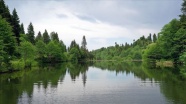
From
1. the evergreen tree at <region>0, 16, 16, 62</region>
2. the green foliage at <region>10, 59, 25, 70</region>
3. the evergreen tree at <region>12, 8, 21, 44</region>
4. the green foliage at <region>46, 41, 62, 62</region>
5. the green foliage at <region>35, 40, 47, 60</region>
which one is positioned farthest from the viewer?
the green foliage at <region>46, 41, 62, 62</region>

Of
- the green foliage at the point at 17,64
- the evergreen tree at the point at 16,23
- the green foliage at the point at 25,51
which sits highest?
the evergreen tree at the point at 16,23

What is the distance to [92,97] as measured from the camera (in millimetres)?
26172

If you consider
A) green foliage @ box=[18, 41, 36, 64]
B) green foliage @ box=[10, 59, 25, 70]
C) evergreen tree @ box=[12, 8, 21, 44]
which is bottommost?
green foliage @ box=[10, 59, 25, 70]

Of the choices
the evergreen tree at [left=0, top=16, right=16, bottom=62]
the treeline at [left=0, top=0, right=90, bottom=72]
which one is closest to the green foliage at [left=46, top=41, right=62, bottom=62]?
the treeline at [left=0, top=0, right=90, bottom=72]

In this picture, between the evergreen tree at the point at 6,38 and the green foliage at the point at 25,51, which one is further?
the green foliage at the point at 25,51

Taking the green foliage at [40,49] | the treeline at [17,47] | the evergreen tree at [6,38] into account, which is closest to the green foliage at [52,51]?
the treeline at [17,47]

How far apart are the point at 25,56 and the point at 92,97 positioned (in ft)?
169

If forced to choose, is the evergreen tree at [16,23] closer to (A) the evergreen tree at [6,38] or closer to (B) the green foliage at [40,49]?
(A) the evergreen tree at [6,38]

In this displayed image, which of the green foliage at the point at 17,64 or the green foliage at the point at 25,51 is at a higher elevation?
the green foliage at the point at 25,51

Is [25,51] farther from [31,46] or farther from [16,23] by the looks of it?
[16,23]

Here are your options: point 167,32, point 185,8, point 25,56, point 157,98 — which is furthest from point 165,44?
point 157,98

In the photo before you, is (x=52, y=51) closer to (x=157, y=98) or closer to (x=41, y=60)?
(x=41, y=60)

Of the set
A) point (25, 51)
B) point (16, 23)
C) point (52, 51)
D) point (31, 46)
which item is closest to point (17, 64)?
point (25, 51)

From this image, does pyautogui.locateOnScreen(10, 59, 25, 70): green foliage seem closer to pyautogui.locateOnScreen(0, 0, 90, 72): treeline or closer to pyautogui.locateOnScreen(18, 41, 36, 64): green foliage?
pyautogui.locateOnScreen(0, 0, 90, 72): treeline
